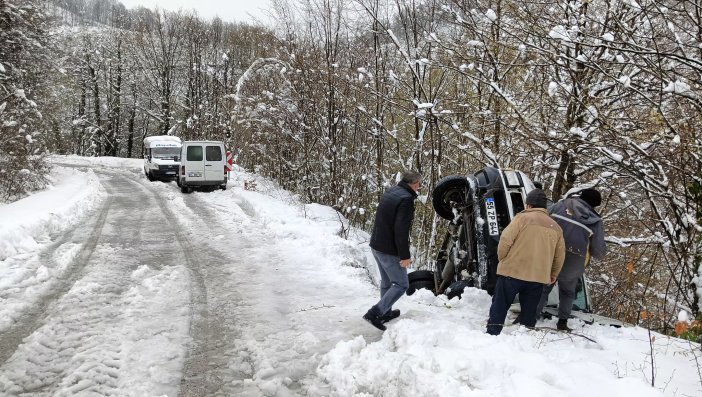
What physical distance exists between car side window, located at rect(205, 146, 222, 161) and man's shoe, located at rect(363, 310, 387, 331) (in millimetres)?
16601

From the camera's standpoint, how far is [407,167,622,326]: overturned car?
630cm

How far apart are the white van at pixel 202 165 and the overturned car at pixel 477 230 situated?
14877 millimetres

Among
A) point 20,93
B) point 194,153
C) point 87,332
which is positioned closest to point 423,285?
point 87,332

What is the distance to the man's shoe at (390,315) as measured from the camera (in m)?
5.97

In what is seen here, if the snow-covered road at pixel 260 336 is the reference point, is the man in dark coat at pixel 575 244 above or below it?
above

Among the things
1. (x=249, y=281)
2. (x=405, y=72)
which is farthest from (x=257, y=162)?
(x=249, y=281)

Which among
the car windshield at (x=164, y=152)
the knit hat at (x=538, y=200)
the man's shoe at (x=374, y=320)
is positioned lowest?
the man's shoe at (x=374, y=320)

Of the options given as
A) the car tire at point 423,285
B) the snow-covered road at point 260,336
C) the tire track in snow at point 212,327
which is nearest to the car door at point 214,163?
the tire track in snow at point 212,327

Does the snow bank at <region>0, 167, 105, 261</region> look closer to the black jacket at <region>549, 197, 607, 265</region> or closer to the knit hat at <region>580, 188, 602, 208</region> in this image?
the black jacket at <region>549, 197, 607, 265</region>

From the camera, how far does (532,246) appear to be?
5.07 meters

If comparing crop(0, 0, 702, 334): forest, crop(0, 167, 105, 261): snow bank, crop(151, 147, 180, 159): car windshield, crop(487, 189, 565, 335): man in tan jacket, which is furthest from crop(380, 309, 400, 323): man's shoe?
crop(151, 147, 180, 159): car windshield

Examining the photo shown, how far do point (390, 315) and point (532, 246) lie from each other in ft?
6.24

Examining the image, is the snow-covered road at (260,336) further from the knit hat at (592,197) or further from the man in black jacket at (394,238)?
the knit hat at (592,197)

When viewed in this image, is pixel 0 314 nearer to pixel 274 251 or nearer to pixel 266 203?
pixel 274 251
